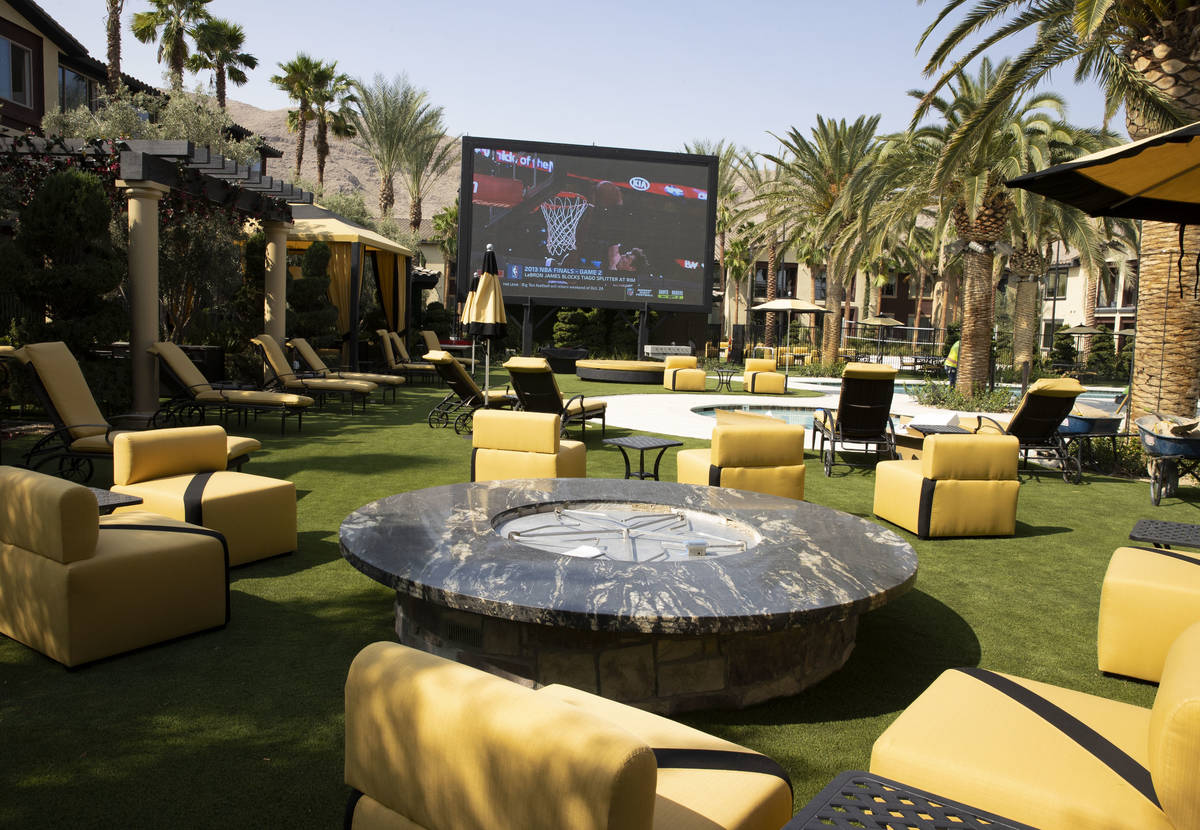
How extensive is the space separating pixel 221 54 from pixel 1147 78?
1143 inches

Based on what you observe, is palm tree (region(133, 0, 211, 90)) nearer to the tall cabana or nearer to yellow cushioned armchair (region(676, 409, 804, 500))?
the tall cabana

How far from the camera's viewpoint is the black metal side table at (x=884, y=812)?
5.19 ft

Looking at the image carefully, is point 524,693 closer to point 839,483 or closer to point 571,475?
point 571,475

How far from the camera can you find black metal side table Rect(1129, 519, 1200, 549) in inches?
162

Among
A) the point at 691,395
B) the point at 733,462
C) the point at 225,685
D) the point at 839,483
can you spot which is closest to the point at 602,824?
the point at 225,685

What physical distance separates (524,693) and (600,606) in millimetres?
1485

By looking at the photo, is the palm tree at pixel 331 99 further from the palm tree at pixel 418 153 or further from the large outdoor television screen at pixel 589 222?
the large outdoor television screen at pixel 589 222

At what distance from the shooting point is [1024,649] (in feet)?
13.2

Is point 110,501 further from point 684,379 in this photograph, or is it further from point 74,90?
point 74,90

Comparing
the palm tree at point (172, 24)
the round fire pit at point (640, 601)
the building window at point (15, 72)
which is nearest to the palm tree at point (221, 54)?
the palm tree at point (172, 24)

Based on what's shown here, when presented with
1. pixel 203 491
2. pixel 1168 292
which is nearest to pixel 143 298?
pixel 203 491

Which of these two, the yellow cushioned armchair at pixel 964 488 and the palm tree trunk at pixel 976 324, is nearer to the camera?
the yellow cushioned armchair at pixel 964 488

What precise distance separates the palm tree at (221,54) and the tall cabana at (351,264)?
10.7 metres

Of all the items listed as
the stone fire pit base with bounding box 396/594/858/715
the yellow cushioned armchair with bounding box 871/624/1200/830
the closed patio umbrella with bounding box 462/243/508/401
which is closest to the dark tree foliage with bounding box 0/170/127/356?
the closed patio umbrella with bounding box 462/243/508/401
